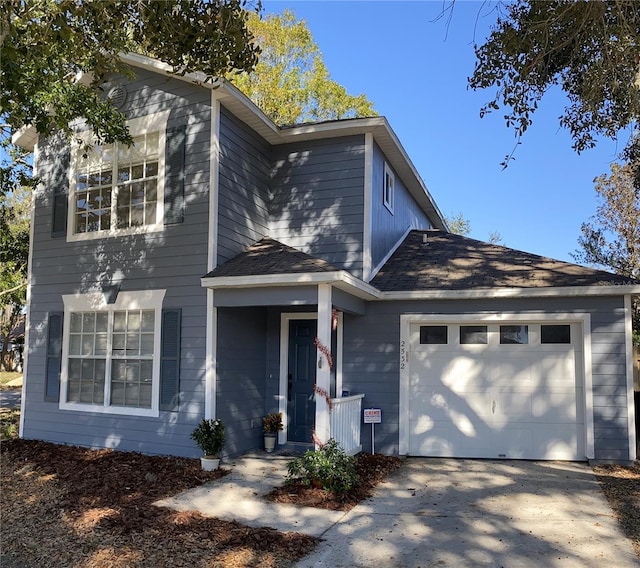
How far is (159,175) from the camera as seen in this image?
8914 mm

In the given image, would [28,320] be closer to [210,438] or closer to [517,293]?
[210,438]

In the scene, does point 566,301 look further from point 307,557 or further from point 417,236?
point 307,557

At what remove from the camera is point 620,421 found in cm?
818

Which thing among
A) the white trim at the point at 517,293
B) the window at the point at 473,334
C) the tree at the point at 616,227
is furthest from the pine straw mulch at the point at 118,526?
the tree at the point at 616,227

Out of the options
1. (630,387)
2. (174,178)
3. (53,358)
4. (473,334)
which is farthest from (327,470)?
(53,358)

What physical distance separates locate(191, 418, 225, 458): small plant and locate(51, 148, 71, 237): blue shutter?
4.53 metres

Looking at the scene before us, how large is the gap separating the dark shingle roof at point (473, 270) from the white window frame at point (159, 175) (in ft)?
12.1

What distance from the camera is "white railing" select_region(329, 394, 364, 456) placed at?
7555 mm

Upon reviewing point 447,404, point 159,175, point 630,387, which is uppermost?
point 159,175

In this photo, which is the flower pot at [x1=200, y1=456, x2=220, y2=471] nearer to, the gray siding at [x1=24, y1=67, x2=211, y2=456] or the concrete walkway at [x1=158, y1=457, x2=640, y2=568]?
the concrete walkway at [x1=158, y1=457, x2=640, y2=568]

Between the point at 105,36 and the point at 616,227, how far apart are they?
14.3m

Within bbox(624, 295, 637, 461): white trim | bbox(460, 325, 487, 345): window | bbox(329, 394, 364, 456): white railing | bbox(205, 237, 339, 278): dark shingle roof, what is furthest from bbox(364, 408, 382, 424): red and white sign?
bbox(624, 295, 637, 461): white trim

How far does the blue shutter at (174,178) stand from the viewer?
865 cm

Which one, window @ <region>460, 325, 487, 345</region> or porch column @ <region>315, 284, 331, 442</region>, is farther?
window @ <region>460, 325, 487, 345</region>
